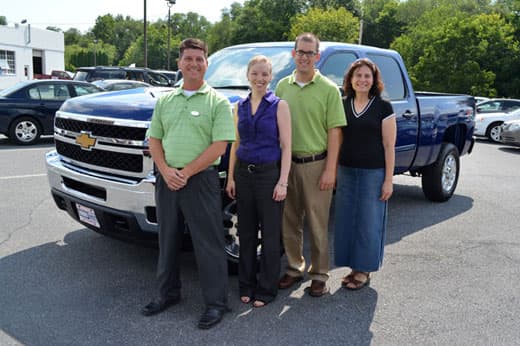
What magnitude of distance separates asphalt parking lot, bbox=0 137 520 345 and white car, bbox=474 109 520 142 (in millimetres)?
11487

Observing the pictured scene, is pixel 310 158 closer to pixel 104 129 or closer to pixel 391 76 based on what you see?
pixel 104 129

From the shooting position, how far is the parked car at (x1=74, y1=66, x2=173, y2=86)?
1781 cm

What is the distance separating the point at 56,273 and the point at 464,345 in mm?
3141

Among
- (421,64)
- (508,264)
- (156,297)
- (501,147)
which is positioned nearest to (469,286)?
(508,264)

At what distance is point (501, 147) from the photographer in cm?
1530

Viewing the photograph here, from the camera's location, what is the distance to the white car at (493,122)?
16.4m

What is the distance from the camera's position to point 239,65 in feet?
17.0

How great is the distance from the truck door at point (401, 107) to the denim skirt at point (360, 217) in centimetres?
182

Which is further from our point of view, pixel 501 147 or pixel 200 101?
pixel 501 147

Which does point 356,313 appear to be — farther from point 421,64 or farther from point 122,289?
point 421,64

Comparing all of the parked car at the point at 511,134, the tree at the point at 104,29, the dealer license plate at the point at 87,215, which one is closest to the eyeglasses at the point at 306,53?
the dealer license plate at the point at 87,215

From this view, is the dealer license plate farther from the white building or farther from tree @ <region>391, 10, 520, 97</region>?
the white building

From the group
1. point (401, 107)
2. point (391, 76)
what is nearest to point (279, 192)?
point (401, 107)

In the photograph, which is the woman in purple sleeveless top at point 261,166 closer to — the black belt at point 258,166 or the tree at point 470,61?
the black belt at point 258,166
